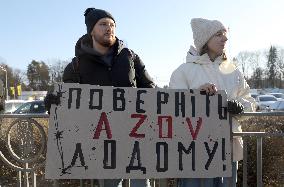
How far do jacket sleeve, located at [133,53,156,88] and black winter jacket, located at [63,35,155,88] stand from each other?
0.05 m

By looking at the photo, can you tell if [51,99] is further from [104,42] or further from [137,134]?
[137,134]

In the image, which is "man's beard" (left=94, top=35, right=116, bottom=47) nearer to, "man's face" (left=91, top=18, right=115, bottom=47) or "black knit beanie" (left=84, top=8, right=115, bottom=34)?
"man's face" (left=91, top=18, right=115, bottom=47)

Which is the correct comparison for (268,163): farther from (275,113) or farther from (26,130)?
(26,130)

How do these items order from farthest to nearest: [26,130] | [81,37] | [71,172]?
1. [26,130]
2. [81,37]
3. [71,172]

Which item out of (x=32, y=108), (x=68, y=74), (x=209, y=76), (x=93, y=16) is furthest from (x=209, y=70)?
(x=32, y=108)

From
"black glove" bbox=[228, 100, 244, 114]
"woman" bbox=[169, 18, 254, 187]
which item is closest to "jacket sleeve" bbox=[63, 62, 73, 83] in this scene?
"woman" bbox=[169, 18, 254, 187]

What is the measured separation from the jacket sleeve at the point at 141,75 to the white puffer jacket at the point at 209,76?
184 millimetres

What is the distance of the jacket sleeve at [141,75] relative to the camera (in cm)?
374

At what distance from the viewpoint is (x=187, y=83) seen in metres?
3.71

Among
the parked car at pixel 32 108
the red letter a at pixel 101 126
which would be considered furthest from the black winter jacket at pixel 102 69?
the parked car at pixel 32 108

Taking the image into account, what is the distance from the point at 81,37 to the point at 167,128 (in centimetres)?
103

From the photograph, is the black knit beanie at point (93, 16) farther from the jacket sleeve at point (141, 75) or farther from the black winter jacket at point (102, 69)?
the jacket sleeve at point (141, 75)

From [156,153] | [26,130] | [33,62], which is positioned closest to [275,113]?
[156,153]

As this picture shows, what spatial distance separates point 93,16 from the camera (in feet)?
11.9
